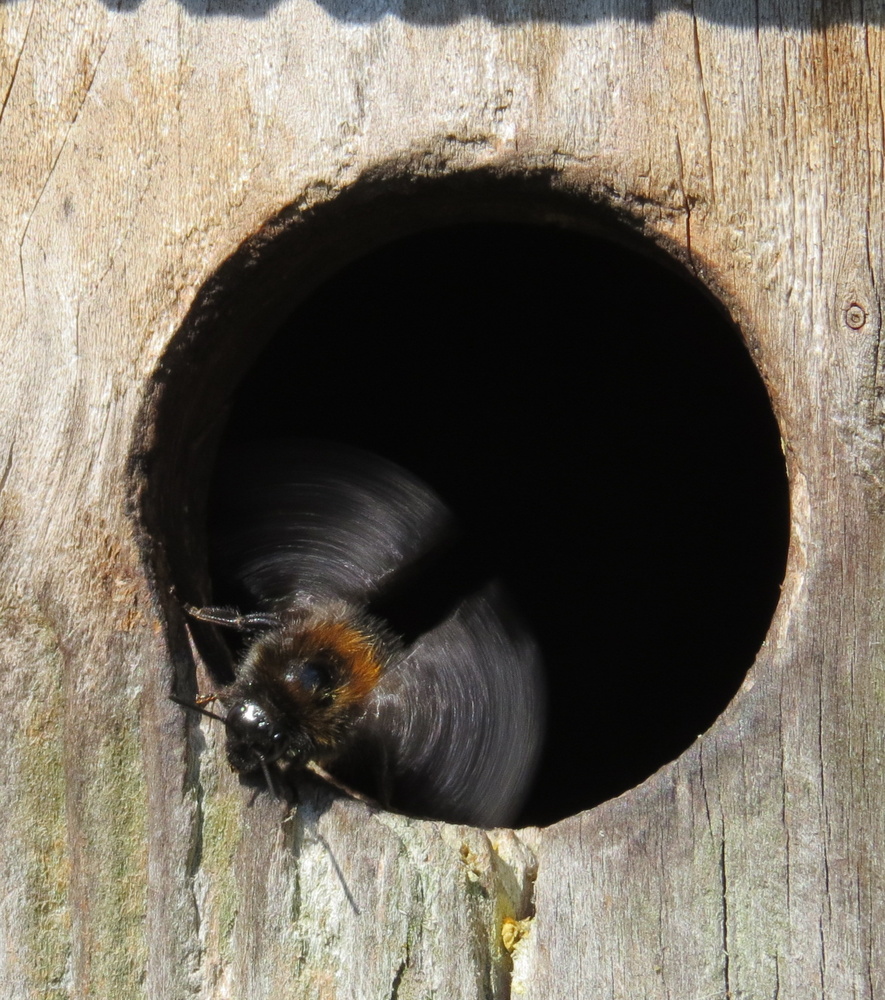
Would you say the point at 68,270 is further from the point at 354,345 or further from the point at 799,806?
the point at 799,806

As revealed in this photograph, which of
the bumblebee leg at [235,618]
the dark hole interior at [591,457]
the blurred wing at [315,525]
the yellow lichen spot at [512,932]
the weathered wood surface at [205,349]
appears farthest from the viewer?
the dark hole interior at [591,457]

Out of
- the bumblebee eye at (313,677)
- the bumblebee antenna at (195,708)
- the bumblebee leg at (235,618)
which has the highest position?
the bumblebee leg at (235,618)

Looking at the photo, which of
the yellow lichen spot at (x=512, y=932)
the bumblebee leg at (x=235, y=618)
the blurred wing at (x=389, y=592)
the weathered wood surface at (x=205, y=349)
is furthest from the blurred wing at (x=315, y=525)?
the yellow lichen spot at (x=512, y=932)

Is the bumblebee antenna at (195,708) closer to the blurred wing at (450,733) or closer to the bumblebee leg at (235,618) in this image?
the bumblebee leg at (235,618)

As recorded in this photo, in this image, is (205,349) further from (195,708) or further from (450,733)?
(450,733)

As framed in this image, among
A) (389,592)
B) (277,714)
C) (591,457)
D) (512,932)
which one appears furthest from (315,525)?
(591,457)

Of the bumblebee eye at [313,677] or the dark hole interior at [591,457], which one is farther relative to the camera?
the dark hole interior at [591,457]

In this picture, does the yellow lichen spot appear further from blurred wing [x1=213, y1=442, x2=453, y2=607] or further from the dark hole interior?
the dark hole interior

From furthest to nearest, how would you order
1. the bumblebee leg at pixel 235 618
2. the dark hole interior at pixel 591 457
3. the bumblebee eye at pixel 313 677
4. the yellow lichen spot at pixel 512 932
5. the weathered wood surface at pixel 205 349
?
the dark hole interior at pixel 591 457
the bumblebee eye at pixel 313 677
the bumblebee leg at pixel 235 618
the yellow lichen spot at pixel 512 932
the weathered wood surface at pixel 205 349
